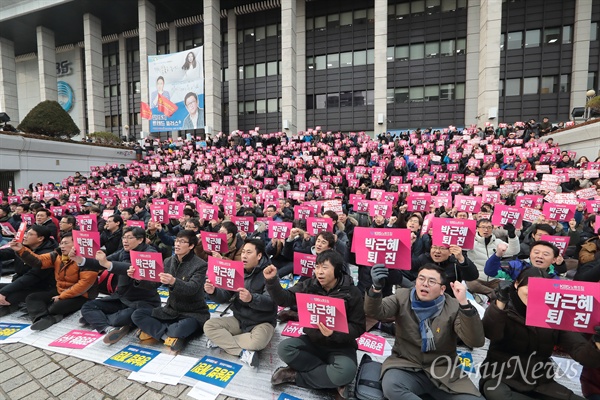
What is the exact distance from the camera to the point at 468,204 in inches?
289

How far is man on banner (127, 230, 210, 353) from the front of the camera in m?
4.02

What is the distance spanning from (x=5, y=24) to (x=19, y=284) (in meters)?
47.2

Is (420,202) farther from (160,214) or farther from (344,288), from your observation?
(160,214)

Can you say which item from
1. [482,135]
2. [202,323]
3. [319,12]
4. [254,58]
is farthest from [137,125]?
[202,323]

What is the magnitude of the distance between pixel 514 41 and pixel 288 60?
19653mm

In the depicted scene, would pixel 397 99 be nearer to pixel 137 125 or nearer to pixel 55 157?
pixel 55 157

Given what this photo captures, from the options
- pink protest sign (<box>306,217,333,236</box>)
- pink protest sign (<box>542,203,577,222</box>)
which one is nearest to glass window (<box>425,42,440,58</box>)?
pink protest sign (<box>542,203,577,222</box>)

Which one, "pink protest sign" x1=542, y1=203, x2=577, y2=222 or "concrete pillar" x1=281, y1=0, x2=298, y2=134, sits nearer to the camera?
"pink protest sign" x1=542, y1=203, x2=577, y2=222

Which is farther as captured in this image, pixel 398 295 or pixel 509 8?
pixel 509 8

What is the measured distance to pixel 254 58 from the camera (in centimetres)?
3266

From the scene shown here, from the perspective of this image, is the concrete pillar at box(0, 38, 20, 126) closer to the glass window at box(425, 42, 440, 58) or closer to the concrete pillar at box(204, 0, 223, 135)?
the concrete pillar at box(204, 0, 223, 135)

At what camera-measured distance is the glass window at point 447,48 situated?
27.2 meters

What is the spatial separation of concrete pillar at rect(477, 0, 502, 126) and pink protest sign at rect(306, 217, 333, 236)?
23214 mm

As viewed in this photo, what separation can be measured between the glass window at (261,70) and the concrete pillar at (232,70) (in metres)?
2.50
